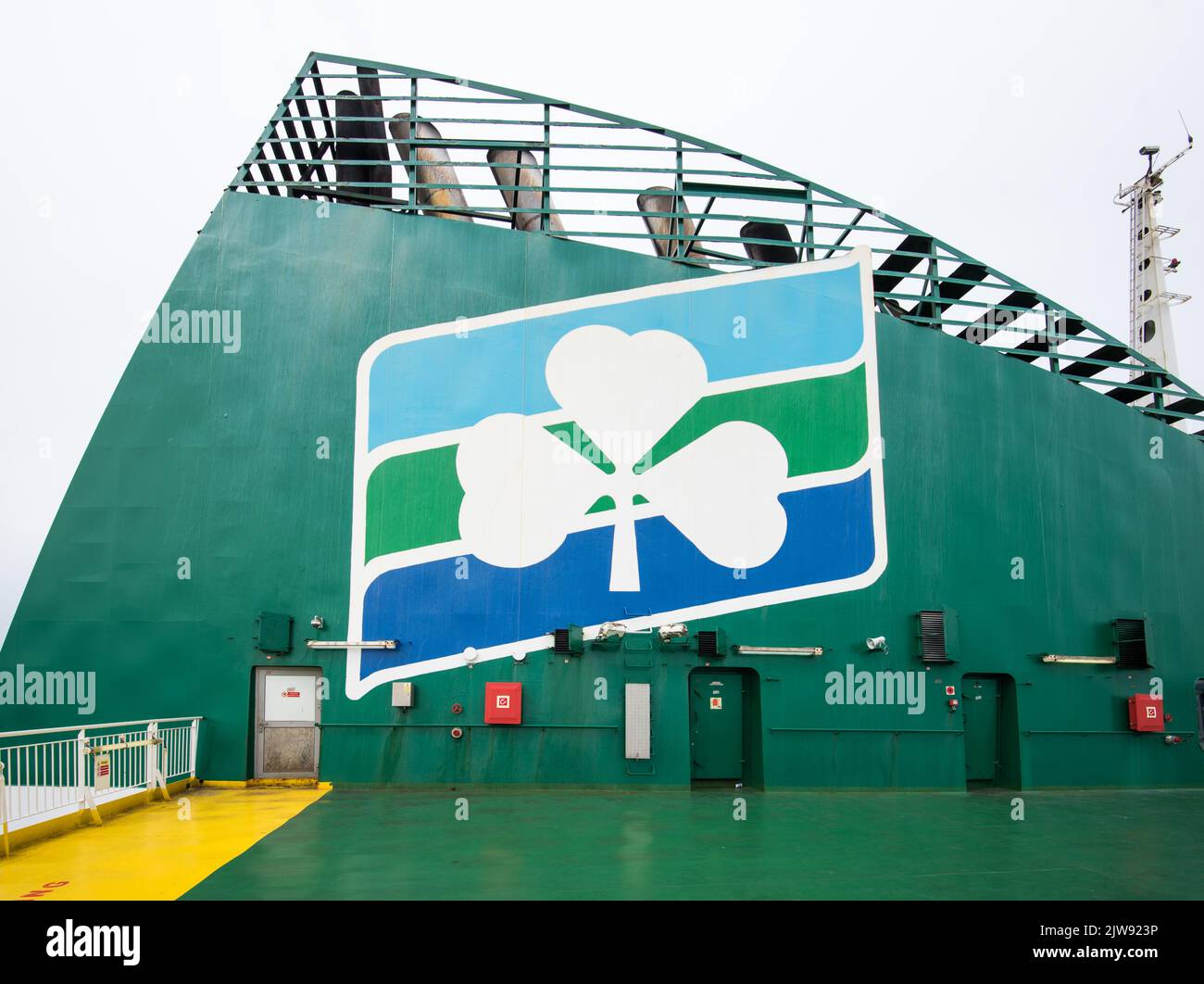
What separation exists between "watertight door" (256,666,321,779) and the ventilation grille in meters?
8.22

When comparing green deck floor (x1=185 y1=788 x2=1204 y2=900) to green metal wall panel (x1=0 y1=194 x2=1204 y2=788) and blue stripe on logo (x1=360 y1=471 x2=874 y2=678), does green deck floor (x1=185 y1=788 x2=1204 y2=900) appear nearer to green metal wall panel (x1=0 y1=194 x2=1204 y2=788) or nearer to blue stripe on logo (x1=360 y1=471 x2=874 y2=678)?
green metal wall panel (x1=0 y1=194 x2=1204 y2=788)

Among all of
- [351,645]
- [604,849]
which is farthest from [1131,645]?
[351,645]

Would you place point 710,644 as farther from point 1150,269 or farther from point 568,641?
point 1150,269

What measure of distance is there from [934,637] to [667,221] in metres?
8.08

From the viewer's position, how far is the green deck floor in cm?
687

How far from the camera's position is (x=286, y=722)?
11.5m

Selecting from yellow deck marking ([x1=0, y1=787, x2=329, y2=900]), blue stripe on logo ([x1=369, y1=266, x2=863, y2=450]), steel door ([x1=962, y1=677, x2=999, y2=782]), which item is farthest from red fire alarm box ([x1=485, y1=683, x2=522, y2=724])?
Answer: steel door ([x1=962, y1=677, x2=999, y2=782])

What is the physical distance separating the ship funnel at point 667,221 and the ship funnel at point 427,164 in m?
3.04

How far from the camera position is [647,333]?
12469mm
